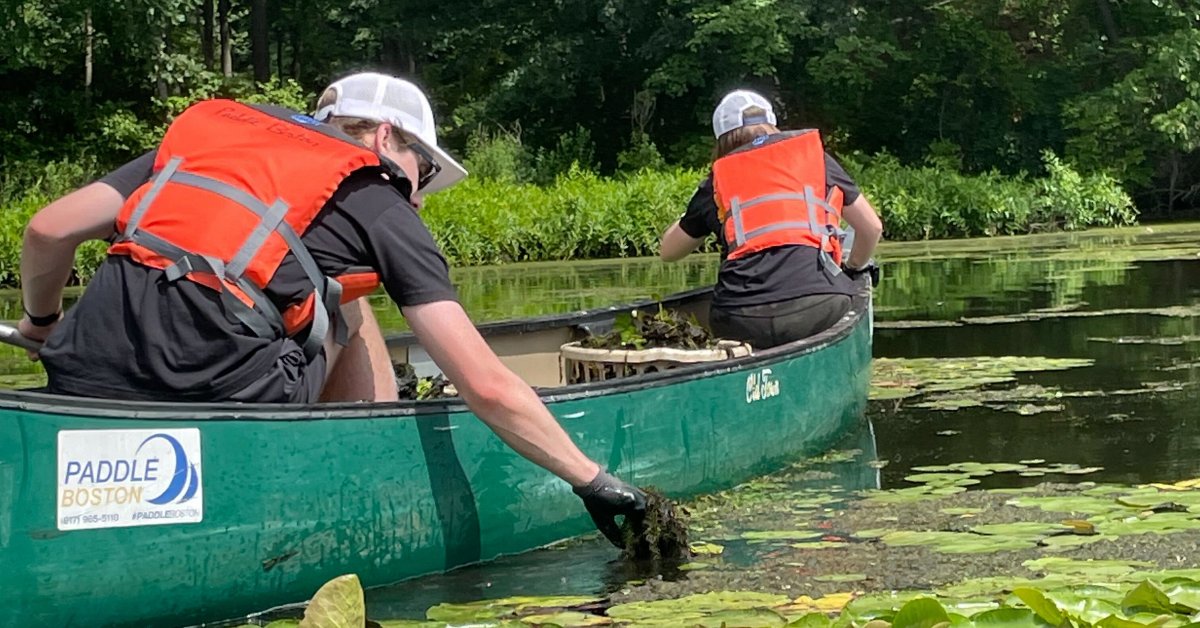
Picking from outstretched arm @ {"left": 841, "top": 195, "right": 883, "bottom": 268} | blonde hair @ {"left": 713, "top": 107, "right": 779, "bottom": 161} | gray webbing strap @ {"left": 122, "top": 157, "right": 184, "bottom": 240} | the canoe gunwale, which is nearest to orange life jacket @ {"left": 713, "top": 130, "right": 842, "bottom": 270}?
blonde hair @ {"left": 713, "top": 107, "right": 779, "bottom": 161}

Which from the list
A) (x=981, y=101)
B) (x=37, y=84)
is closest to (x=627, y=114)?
(x=981, y=101)

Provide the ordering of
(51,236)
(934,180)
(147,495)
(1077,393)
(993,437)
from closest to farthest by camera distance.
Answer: (147,495) → (51,236) → (993,437) → (1077,393) → (934,180)

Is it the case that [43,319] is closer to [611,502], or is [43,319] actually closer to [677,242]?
[611,502]

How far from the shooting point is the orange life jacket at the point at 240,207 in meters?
3.29

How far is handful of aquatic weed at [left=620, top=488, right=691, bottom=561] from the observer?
3.83 m

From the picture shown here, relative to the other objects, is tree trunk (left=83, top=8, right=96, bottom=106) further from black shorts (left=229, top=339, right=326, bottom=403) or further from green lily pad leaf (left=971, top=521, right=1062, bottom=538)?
green lily pad leaf (left=971, top=521, right=1062, bottom=538)

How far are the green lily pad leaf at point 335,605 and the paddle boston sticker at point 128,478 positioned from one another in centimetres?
77

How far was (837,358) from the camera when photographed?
5840mm

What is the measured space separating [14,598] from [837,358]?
137 inches

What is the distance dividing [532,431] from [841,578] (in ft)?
2.42

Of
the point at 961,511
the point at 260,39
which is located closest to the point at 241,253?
the point at 961,511

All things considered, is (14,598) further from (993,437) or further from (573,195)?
(573,195)

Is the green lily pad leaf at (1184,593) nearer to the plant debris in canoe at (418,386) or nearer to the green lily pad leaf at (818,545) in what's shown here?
the green lily pad leaf at (818,545)

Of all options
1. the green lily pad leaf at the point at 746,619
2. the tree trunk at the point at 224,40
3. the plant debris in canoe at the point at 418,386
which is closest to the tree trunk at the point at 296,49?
the tree trunk at the point at 224,40
